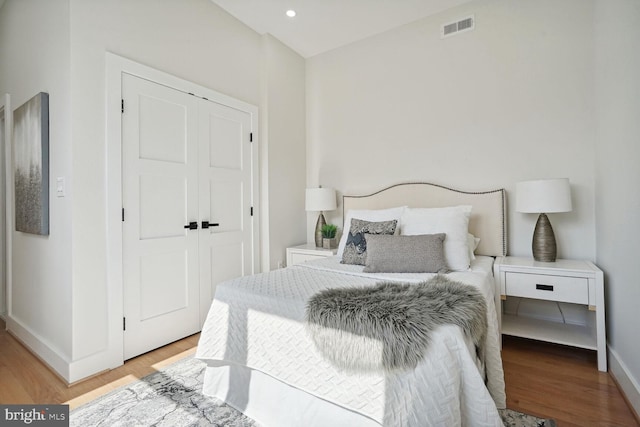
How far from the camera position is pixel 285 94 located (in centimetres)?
365

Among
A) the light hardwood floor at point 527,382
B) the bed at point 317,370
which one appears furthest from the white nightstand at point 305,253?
the light hardwood floor at point 527,382

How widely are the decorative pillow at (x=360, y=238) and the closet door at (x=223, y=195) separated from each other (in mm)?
1206

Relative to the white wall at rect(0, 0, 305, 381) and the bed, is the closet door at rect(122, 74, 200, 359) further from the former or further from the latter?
the bed

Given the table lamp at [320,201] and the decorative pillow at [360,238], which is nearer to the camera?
the decorative pillow at [360,238]

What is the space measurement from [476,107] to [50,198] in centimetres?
352

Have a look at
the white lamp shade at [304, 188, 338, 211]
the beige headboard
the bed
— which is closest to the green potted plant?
the white lamp shade at [304, 188, 338, 211]

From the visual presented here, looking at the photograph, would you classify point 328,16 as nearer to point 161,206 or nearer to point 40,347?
point 161,206

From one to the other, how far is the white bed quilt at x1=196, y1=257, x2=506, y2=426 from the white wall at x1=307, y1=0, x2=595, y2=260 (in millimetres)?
1104

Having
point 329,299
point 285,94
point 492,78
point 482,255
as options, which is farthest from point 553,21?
point 329,299

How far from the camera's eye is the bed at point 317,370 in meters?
1.12

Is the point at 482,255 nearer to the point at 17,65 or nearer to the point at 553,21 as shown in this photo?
the point at 553,21

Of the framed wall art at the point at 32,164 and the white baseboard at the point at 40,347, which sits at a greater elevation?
the framed wall art at the point at 32,164

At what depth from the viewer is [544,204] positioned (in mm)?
2242

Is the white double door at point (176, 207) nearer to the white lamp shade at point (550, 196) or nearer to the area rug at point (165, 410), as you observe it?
the area rug at point (165, 410)
